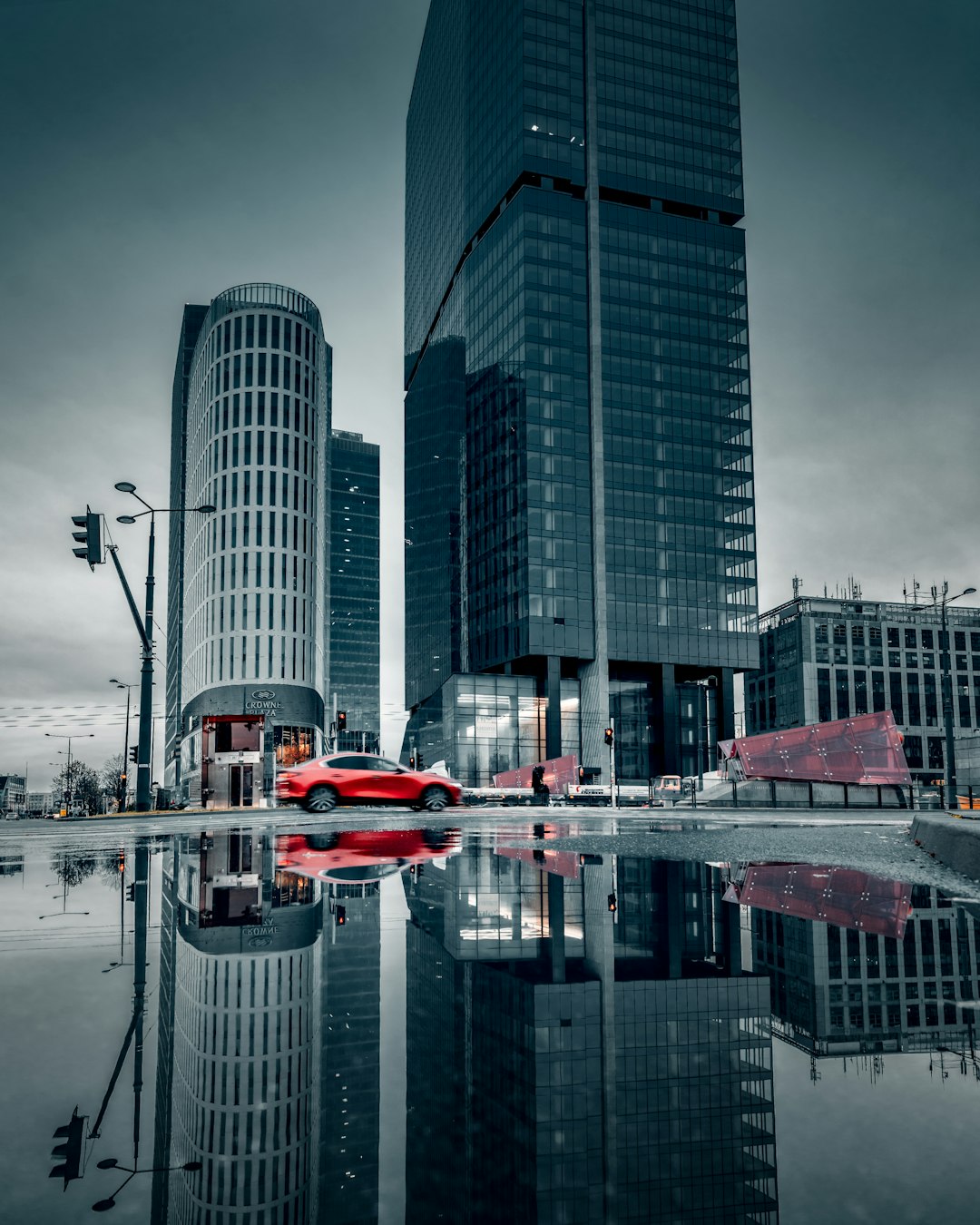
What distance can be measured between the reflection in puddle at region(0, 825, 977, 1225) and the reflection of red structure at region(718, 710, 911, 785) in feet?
118

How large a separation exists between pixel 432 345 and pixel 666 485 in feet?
→ 184

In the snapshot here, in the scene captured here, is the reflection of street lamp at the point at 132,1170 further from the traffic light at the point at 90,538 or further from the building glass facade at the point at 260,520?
Answer: the building glass facade at the point at 260,520

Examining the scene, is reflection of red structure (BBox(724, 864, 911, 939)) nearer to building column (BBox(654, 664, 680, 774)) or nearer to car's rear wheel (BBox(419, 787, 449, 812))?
car's rear wheel (BBox(419, 787, 449, 812))

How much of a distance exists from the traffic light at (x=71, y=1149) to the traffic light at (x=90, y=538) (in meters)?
22.9

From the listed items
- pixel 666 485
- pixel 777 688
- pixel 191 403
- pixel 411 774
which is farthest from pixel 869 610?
pixel 411 774

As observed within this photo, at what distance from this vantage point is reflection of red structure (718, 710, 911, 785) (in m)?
41.6

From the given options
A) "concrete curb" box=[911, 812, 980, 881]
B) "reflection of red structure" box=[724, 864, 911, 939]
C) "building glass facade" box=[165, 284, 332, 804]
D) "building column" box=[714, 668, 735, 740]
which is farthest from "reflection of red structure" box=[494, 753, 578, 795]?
"building glass facade" box=[165, 284, 332, 804]

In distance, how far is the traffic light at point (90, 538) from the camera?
2367 centimetres

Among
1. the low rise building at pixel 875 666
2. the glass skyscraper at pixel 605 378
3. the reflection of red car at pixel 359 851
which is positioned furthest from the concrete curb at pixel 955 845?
the low rise building at pixel 875 666

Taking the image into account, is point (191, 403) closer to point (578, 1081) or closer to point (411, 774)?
point (411, 774)

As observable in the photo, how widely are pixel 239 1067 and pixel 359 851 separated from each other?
9779 mm

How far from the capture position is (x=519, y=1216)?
2188 millimetres

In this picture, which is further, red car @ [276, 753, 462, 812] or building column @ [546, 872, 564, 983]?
red car @ [276, 753, 462, 812]

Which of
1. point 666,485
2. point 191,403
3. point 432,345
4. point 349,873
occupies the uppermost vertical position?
point 432,345
